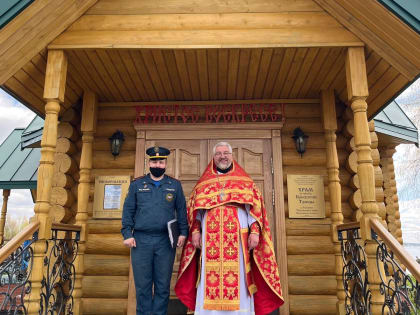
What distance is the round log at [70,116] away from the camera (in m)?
4.86

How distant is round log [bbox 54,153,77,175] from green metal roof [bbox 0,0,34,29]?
6.61 ft

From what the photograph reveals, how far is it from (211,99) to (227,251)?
2.37 meters

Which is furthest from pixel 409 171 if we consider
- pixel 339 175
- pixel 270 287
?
pixel 270 287

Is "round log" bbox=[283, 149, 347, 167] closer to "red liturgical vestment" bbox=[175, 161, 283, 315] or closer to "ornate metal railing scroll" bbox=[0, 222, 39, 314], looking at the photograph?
"red liturgical vestment" bbox=[175, 161, 283, 315]

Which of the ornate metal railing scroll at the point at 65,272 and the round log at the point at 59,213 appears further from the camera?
the round log at the point at 59,213

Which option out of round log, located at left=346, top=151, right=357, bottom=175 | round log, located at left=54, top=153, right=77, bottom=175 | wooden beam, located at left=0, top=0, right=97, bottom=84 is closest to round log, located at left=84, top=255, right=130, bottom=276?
round log, located at left=54, top=153, right=77, bottom=175

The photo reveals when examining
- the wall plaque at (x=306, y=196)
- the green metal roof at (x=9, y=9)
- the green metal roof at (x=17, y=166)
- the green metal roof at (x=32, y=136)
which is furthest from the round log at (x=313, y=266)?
the green metal roof at (x=17, y=166)

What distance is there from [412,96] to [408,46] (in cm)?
1337

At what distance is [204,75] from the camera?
4.24 m

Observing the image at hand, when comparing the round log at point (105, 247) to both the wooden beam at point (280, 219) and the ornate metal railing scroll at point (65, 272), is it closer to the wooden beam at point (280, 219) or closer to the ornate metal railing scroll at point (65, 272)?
the ornate metal railing scroll at point (65, 272)

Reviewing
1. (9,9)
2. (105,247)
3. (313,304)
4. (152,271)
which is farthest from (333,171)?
(9,9)

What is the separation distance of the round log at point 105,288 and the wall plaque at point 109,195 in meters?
0.83

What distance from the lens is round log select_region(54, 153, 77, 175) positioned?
4695 mm

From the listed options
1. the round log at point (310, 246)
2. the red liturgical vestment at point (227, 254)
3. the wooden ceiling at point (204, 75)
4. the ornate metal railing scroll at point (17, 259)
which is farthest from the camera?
the round log at point (310, 246)
